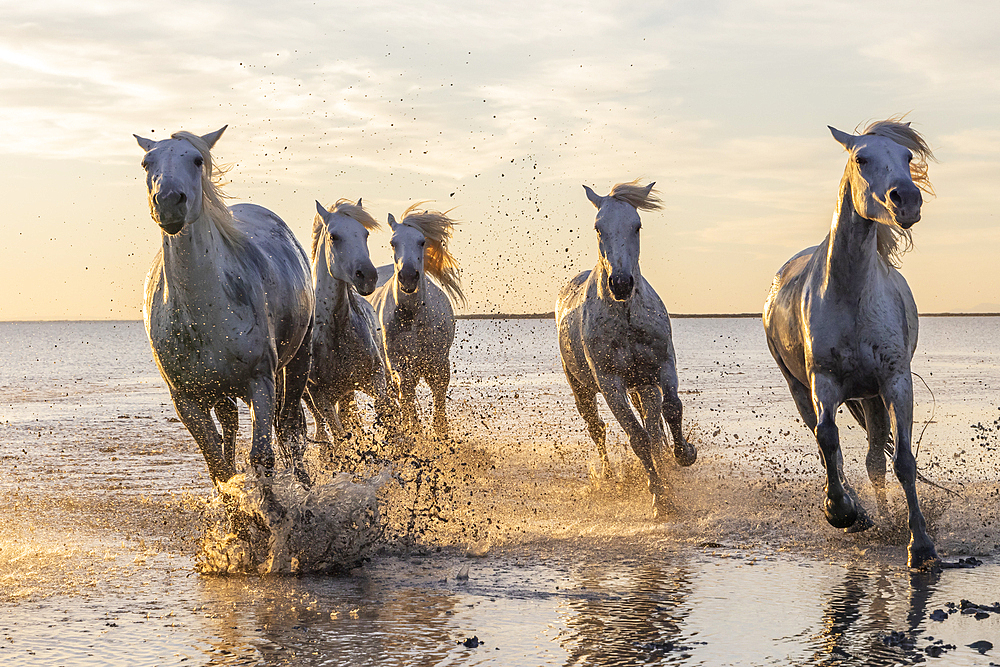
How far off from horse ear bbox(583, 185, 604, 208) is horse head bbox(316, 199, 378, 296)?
176cm

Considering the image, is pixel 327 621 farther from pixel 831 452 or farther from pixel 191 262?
pixel 831 452

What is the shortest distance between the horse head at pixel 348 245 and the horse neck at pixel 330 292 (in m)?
0.12

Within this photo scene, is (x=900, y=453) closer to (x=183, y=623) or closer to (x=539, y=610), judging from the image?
(x=539, y=610)

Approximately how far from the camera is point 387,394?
30.2 ft

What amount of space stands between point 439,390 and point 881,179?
20.7 ft

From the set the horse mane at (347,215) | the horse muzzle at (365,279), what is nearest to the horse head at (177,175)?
the horse muzzle at (365,279)

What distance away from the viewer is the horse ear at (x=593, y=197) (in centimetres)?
774

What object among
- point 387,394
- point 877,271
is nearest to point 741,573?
point 877,271

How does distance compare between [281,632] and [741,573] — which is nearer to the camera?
[281,632]

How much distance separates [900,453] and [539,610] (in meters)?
2.39

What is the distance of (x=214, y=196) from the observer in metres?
6.11

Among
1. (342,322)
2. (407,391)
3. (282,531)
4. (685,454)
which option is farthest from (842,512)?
(407,391)

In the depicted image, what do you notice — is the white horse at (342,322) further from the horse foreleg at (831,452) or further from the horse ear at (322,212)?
the horse foreleg at (831,452)

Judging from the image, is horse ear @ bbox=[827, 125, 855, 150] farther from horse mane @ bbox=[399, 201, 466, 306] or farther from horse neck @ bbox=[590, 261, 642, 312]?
horse mane @ bbox=[399, 201, 466, 306]
